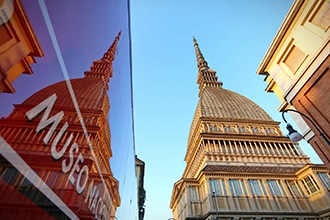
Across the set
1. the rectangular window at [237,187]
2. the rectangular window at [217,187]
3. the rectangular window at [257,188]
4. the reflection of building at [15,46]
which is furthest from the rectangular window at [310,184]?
the reflection of building at [15,46]

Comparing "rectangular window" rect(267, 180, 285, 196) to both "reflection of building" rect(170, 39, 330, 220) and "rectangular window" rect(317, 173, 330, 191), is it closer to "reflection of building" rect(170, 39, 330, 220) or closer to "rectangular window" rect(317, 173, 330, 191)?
"reflection of building" rect(170, 39, 330, 220)

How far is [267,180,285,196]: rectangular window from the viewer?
21.4 m

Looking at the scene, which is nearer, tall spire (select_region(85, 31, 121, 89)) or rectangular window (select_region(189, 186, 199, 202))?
tall spire (select_region(85, 31, 121, 89))

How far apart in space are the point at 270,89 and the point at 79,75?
1201 centimetres

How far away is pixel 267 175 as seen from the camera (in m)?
22.3

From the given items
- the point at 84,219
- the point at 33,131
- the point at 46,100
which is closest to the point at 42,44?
the point at 46,100

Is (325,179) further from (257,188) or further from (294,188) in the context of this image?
(257,188)

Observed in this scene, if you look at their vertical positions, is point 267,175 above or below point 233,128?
below

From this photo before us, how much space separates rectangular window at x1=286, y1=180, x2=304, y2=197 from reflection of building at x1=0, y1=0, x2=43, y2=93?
28441 millimetres

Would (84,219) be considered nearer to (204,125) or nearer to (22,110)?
(22,110)

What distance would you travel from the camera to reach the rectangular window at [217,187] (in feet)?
65.8

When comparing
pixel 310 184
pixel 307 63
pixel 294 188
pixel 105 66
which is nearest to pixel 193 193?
pixel 294 188

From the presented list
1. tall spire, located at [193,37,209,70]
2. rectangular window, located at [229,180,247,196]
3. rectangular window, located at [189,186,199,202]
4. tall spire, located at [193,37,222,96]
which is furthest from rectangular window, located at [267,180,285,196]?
tall spire, located at [193,37,209,70]

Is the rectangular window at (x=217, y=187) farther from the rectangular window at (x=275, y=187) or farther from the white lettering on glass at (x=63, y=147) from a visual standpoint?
the white lettering on glass at (x=63, y=147)
